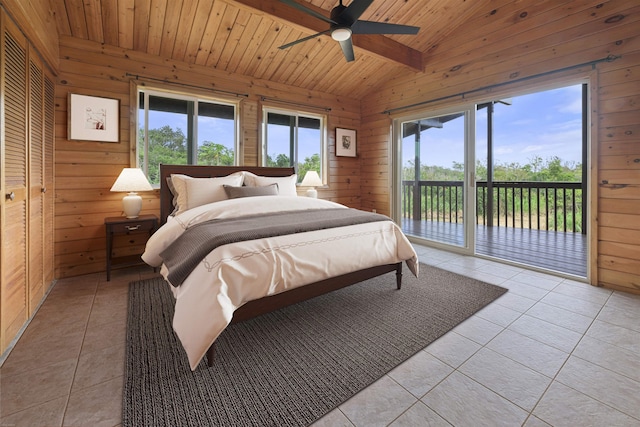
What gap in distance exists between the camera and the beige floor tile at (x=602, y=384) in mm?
1322

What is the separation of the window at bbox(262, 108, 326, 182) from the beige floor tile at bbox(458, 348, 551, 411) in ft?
11.8

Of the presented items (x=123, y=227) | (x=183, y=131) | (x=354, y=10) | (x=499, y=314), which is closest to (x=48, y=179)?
(x=123, y=227)

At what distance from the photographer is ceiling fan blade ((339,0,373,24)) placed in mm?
2093

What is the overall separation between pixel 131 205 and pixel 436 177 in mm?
4035

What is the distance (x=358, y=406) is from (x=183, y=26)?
3.86 m

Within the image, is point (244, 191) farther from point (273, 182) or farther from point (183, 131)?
point (183, 131)

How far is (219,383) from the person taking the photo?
1450 millimetres

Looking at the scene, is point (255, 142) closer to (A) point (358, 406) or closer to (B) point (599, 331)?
(A) point (358, 406)

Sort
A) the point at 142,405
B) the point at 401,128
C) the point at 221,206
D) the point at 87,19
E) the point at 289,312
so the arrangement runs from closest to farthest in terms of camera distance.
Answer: the point at 142,405, the point at 289,312, the point at 221,206, the point at 87,19, the point at 401,128

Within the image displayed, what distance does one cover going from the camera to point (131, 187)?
302cm

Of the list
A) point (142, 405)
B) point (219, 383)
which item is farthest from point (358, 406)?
point (142, 405)

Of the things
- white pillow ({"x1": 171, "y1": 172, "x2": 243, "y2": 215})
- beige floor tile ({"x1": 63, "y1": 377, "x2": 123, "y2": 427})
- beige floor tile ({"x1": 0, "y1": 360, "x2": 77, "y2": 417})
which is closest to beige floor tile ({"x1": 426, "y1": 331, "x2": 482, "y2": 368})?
beige floor tile ({"x1": 63, "y1": 377, "x2": 123, "y2": 427})

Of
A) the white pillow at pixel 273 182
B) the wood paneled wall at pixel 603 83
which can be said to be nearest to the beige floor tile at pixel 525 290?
the wood paneled wall at pixel 603 83

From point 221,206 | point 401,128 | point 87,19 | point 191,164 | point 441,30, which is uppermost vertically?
point 441,30
